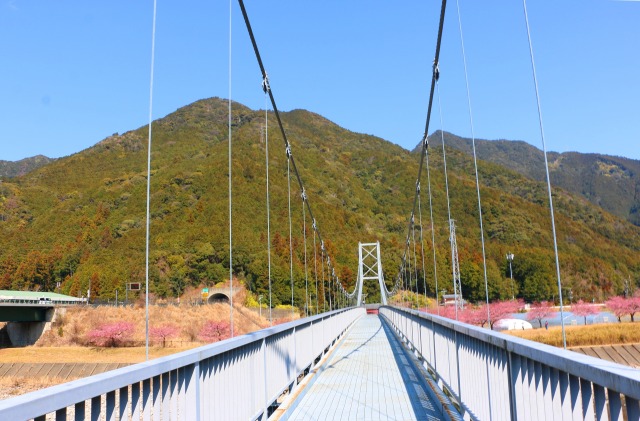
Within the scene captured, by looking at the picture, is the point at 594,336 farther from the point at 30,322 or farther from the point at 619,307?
the point at 30,322

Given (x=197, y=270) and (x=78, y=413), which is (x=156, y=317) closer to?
(x=197, y=270)

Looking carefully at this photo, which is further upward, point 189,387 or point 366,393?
point 189,387

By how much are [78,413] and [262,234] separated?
67.4 m

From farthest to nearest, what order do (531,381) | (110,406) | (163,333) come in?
(163,333), (531,381), (110,406)

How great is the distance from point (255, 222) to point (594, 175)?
124594 millimetres

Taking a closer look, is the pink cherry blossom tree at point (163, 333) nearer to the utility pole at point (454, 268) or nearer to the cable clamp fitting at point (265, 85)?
the utility pole at point (454, 268)

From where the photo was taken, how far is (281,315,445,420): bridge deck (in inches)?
168

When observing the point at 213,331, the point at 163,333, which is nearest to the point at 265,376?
the point at 163,333

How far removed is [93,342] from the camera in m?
38.2

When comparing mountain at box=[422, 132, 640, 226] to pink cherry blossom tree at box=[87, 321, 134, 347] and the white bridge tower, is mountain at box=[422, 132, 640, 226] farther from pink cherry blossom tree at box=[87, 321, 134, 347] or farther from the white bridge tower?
pink cherry blossom tree at box=[87, 321, 134, 347]

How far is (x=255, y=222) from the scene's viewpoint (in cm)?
7306

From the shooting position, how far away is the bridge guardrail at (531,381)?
1379 mm

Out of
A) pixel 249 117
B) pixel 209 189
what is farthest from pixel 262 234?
pixel 249 117

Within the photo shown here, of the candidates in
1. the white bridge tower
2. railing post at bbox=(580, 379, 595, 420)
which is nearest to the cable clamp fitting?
railing post at bbox=(580, 379, 595, 420)
